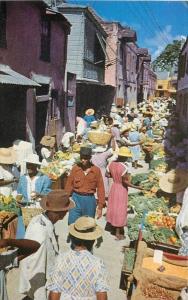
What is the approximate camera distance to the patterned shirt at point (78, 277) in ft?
10.2

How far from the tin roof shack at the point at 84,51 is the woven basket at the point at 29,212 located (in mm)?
13579

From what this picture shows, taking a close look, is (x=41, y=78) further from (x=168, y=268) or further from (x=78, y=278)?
(x=78, y=278)

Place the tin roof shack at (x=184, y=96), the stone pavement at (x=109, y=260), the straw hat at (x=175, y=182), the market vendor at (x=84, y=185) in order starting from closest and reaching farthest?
the stone pavement at (x=109, y=260) < the market vendor at (x=84, y=185) < the straw hat at (x=175, y=182) < the tin roof shack at (x=184, y=96)

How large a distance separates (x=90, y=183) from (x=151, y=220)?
114 centimetres

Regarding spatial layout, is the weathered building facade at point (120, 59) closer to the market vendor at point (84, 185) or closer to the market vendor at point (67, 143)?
the market vendor at point (67, 143)

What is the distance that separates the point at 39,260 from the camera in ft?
13.3

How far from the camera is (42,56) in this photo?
43.4 feet

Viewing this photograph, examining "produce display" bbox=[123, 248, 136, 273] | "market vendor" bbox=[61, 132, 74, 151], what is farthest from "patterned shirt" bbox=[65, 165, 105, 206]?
"market vendor" bbox=[61, 132, 74, 151]

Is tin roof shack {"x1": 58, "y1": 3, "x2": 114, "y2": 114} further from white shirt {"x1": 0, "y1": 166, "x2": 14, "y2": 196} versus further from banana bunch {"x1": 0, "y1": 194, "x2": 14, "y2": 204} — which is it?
banana bunch {"x1": 0, "y1": 194, "x2": 14, "y2": 204}

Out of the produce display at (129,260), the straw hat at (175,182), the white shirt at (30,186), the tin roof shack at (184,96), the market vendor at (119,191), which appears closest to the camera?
the produce display at (129,260)

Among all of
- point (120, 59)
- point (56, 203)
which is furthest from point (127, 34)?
point (56, 203)

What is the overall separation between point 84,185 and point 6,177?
1261 millimetres

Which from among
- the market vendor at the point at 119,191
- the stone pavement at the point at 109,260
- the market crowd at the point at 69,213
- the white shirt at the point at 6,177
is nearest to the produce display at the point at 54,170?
the market crowd at the point at 69,213

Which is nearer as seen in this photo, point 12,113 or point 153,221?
point 153,221
